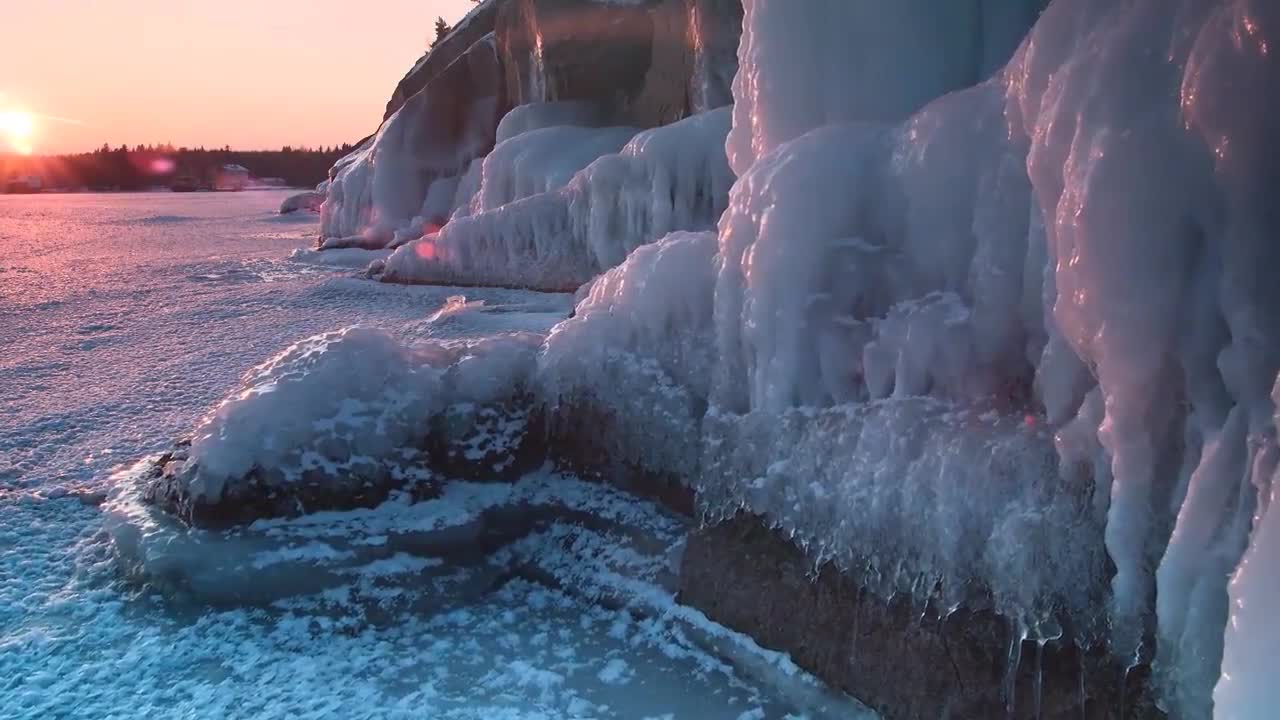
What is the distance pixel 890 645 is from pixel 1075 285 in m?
1.10

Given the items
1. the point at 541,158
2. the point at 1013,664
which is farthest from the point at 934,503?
the point at 541,158

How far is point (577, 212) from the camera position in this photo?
886 cm

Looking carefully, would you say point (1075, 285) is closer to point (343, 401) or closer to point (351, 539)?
point (351, 539)

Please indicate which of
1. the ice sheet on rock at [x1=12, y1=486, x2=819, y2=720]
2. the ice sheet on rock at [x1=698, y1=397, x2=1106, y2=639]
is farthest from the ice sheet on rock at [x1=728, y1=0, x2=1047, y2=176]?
the ice sheet on rock at [x1=12, y1=486, x2=819, y2=720]

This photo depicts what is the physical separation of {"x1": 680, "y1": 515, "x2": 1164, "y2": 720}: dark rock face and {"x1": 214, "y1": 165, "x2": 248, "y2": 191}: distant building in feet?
146

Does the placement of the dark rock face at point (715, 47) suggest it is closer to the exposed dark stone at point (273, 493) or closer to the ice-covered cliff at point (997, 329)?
the ice-covered cliff at point (997, 329)

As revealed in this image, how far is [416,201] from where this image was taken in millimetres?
14484

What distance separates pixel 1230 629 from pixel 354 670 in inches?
90.5

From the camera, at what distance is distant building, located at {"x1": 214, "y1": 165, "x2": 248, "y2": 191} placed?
42656 millimetres

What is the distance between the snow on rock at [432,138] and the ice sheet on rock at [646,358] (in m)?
11.1

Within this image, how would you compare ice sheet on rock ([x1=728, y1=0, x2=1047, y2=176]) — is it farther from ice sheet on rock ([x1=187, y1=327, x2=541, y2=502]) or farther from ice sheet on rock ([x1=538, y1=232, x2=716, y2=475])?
ice sheet on rock ([x1=187, y1=327, x2=541, y2=502])

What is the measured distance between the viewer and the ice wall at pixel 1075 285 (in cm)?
166

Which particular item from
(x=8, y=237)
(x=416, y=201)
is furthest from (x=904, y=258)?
(x=8, y=237)

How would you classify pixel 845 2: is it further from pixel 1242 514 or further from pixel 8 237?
pixel 8 237
